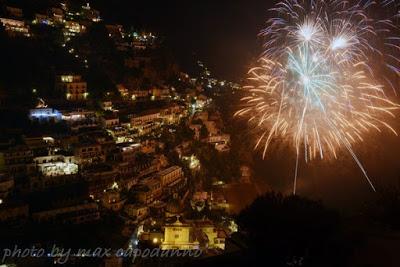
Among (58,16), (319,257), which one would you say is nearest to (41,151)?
(319,257)

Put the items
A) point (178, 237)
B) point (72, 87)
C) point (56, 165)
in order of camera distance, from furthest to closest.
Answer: point (72, 87), point (56, 165), point (178, 237)

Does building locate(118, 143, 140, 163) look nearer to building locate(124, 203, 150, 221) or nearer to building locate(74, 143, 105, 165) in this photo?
building locate(74, 143, 105, 165)

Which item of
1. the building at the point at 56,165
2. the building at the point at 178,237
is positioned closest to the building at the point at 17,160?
the building at the point at 56,165

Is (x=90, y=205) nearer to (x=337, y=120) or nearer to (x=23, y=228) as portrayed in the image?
(x=23, y=228)

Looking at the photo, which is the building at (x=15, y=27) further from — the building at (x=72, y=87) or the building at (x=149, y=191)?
the building at (x=149, y=191)

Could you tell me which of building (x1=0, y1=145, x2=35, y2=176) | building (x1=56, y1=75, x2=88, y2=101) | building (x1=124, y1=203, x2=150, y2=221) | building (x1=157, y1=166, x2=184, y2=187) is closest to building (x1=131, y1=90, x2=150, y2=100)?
building (x1=56, y1=75, x2=88, y2=101)

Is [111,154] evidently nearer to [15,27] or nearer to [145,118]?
[145,118]

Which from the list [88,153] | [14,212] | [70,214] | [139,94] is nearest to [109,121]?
[88,153]

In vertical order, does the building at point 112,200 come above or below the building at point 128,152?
below
